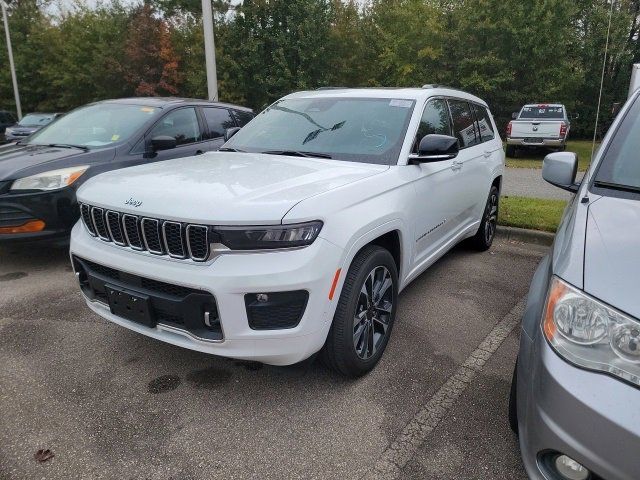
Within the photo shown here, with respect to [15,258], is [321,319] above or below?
above

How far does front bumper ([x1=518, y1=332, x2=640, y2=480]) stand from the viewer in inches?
57.6

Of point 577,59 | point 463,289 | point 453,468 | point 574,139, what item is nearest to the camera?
point 453,468

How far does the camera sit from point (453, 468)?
7.34ft

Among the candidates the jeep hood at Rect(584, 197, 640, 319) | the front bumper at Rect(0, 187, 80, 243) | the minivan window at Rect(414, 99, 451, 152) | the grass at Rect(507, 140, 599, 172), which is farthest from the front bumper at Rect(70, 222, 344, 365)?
the grass at Rect(507, 140, 599, 172)

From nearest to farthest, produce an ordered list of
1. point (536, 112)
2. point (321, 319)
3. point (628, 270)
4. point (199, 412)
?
1. point (628, 270)
2. point (321, 319)
3. point (199, 412)
4. point (536, 112)

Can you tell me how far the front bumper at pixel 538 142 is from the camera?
1590 centimetres

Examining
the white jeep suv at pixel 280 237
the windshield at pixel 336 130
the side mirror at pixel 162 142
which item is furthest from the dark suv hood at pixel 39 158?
the white jeep suv at pixel 280 237

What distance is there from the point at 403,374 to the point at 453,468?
2.61 feet

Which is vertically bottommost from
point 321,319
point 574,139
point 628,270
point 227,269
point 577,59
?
point 574,139

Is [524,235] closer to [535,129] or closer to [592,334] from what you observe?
[592,334]

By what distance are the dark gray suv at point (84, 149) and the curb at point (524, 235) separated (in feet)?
11.8

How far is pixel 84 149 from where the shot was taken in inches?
197

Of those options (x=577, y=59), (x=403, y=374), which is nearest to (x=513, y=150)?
(x=577, y=59)

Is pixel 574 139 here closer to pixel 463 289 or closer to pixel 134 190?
pixel 463 289
